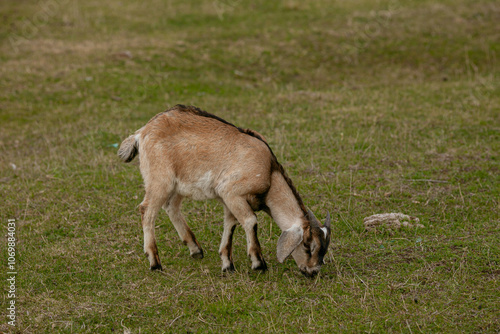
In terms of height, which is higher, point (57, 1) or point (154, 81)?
point (57, 1)

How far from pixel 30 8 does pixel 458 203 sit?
1845 cm

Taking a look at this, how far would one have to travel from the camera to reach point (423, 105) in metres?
13.5

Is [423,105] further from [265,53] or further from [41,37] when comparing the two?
[41,37]

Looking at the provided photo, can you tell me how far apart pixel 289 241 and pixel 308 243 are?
0.22 meters

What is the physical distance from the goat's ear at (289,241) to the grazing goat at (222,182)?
0.5 inches

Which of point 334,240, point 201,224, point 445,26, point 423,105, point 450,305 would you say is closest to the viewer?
point 450,305

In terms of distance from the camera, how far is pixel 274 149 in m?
10.7

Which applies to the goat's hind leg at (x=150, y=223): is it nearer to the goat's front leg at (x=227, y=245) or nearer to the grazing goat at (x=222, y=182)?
the grazing goat at (x=222, y=182)

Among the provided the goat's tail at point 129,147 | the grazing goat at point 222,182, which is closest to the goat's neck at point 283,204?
the grazing goat at point 222,182

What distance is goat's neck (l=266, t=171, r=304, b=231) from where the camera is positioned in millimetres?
6348

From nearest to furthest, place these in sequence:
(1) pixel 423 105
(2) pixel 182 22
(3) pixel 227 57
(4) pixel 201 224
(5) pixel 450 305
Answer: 1. (5) pixel 450 305
2. (4) pixel 201 224
3. (1) pixel 423 105
4. (3) pixel 227 57
5. (2) pixel 182 22

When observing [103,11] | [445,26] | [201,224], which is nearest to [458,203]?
[201,224]

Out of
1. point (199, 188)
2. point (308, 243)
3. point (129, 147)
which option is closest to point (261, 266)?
point (308, 243)

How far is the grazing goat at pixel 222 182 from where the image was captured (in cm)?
620
